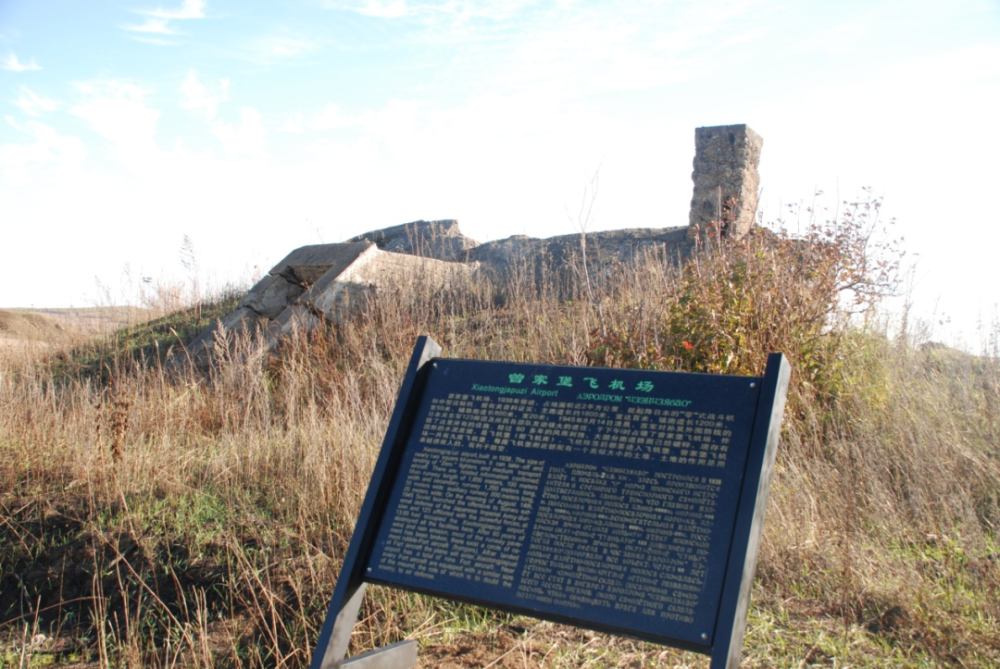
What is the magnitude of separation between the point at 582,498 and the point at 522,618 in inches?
52.6

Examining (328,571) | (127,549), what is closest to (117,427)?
(127,549)

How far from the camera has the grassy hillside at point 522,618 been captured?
3156 millimetres

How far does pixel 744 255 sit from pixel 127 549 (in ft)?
15.5

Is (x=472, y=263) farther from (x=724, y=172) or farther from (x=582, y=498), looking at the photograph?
(x=582, y=498)

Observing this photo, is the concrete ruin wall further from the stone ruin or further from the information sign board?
the information sign board

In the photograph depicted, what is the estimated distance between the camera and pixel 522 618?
3395 mm

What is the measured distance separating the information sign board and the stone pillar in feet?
22.8

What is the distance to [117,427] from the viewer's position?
4.54 meters

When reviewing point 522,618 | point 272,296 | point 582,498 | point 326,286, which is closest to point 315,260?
point 272,296

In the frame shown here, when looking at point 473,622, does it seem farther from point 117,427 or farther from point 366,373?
point 366,373

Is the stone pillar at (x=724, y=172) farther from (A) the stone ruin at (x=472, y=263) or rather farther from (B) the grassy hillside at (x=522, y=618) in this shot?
(B) the grassy hillside at (x=522, y=618)

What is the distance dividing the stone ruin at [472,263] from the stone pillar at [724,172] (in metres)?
0.01

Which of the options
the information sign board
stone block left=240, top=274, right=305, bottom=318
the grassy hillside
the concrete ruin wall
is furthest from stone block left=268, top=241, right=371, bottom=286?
the information sign board

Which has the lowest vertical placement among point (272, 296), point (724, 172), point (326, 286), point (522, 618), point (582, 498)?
point (522, 618)
